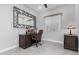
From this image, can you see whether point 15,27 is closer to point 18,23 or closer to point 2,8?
point 18,23

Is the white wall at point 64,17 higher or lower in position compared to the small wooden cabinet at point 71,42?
higher

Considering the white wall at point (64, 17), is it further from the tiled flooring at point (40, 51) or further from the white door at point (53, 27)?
the tiled flooring at point (40, 51)

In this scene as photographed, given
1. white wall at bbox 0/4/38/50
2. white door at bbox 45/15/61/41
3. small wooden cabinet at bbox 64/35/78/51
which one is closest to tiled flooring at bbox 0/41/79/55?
small wooden cabinet at bbox 64/35/78/51

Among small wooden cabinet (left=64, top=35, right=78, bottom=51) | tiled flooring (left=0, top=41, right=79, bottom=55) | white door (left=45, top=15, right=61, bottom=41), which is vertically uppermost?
white door (left=45, top=15, right=61, bottom=41)

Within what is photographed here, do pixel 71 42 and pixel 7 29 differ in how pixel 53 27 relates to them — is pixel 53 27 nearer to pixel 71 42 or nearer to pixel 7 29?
pixel 71 42

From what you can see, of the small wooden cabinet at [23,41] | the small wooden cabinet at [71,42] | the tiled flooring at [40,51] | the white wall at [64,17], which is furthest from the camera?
the white wall at [64,17]

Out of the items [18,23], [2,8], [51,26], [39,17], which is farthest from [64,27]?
[2,8]

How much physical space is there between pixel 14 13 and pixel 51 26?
299cm

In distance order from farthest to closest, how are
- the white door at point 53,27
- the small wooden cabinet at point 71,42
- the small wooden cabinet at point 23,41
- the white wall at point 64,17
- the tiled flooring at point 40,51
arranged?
the white door at point 53,27, the white wall at point 64,17, the small wooden cabinet at point 23,41, the small wooden cabinet at point 71,42, the tiled flooring at point 40,51

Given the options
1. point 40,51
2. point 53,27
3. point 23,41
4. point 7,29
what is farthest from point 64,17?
point 7,29

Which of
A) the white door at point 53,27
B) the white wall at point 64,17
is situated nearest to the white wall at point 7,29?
the white door at point 53,27

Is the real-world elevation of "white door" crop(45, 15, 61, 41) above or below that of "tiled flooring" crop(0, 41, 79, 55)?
above

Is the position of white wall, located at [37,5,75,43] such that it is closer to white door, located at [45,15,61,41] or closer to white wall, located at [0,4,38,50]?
white door, located at [45,15,61,41]

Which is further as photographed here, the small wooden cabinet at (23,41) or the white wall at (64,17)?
the white wall at (64,17)
